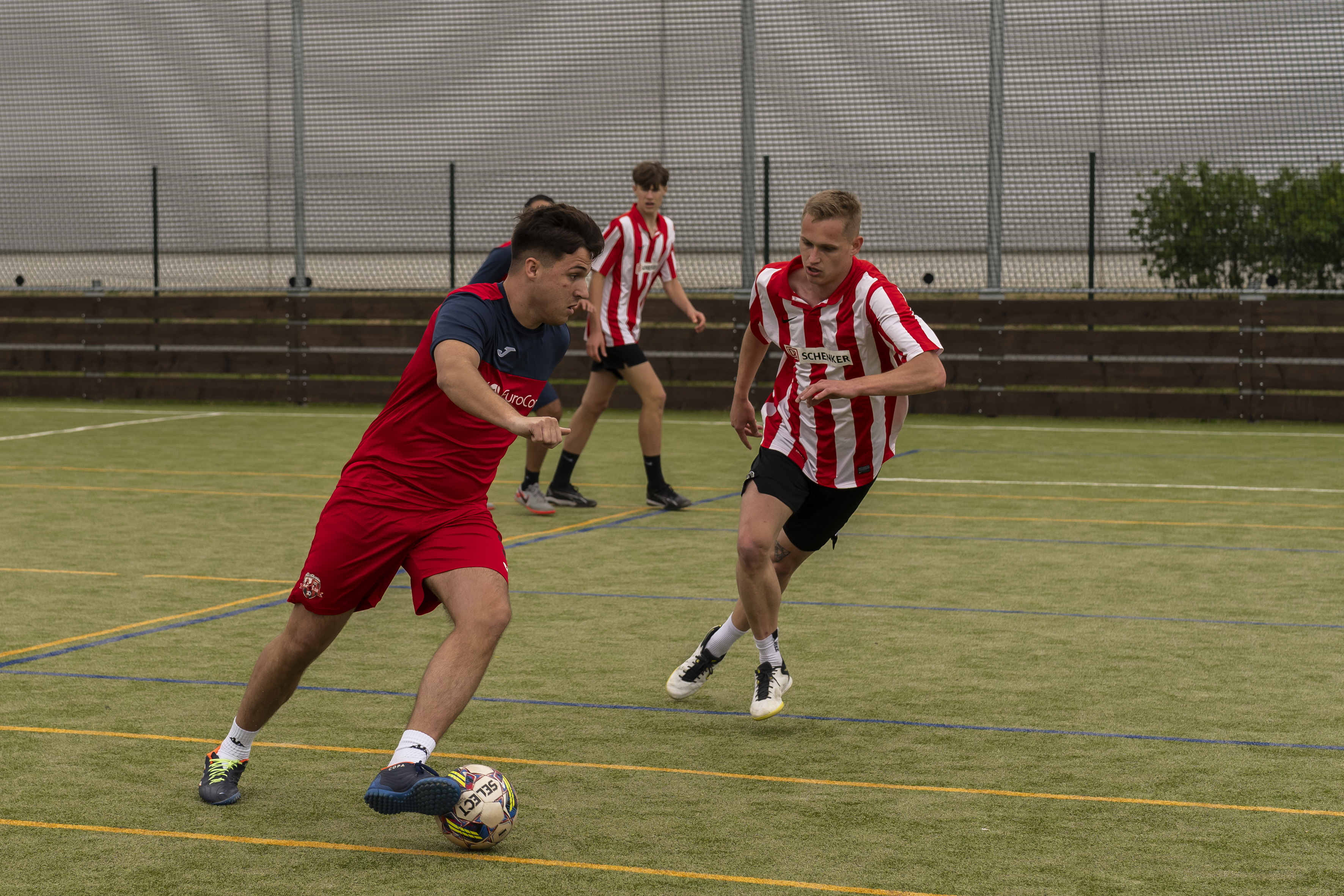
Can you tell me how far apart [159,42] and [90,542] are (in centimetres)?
1332

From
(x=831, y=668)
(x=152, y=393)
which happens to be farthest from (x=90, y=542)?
(x=152, y=393)

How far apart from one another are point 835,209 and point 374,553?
186 centimetres

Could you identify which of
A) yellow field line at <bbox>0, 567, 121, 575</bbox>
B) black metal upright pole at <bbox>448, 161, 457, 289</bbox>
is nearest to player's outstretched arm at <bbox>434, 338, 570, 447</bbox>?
yellow field line at <bbox>0, 567, 121, 575</bbox>

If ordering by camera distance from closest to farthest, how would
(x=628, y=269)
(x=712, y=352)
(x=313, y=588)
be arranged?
(x=313, y=588) < (x=628, y=269) < (x=712, y=352)

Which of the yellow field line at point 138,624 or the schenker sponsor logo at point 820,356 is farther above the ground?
the schenker sponsor logo at point 820,356

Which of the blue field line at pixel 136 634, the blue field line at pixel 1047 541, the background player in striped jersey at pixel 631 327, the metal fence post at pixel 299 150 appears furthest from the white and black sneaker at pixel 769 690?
the metal fence post at pixel 299 150

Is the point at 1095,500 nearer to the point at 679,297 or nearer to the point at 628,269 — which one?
the point at 679,297

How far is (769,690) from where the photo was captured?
16.8 ft

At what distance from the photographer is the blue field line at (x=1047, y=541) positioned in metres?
8.46

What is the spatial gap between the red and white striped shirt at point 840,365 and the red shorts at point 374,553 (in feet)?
4.76

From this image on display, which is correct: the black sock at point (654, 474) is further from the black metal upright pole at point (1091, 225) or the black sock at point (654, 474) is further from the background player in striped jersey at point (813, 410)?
the black metal upright pole at point (1091, 225)

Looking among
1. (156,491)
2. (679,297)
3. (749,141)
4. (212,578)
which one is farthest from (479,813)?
(749,141)

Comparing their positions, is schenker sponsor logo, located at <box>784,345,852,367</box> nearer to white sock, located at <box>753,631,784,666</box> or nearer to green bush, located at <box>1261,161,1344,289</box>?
white sock, located at <box>753,631,784,666</box>

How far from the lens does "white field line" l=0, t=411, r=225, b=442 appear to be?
563 inches
